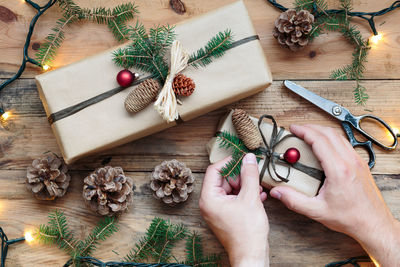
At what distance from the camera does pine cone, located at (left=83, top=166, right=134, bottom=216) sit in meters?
1.33

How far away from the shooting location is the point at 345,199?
4.22 feet

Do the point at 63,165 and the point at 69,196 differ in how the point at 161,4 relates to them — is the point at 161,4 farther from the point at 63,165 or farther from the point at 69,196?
the point at 69,196

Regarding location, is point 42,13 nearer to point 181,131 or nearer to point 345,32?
point 181,131

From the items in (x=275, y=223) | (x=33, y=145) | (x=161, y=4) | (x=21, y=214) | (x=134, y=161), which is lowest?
(x=275, y=223)

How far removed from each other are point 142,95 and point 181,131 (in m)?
0.29

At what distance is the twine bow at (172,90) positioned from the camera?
120 cm

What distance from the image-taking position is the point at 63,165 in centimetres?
142

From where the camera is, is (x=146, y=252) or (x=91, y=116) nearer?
(x=91, y=116)

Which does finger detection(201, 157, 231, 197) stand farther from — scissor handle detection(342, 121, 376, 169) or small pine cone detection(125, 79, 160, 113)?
scissor handle detection(342, 121, 376, 169)

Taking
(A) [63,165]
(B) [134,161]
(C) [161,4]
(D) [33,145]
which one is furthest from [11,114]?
(C) [161,4]

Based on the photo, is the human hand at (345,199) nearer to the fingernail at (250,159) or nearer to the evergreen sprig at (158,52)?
the fingernail at (250,159)

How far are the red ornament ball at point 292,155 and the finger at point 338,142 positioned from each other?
145mm

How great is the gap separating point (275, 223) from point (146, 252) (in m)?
0.54

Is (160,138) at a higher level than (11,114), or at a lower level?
lower
